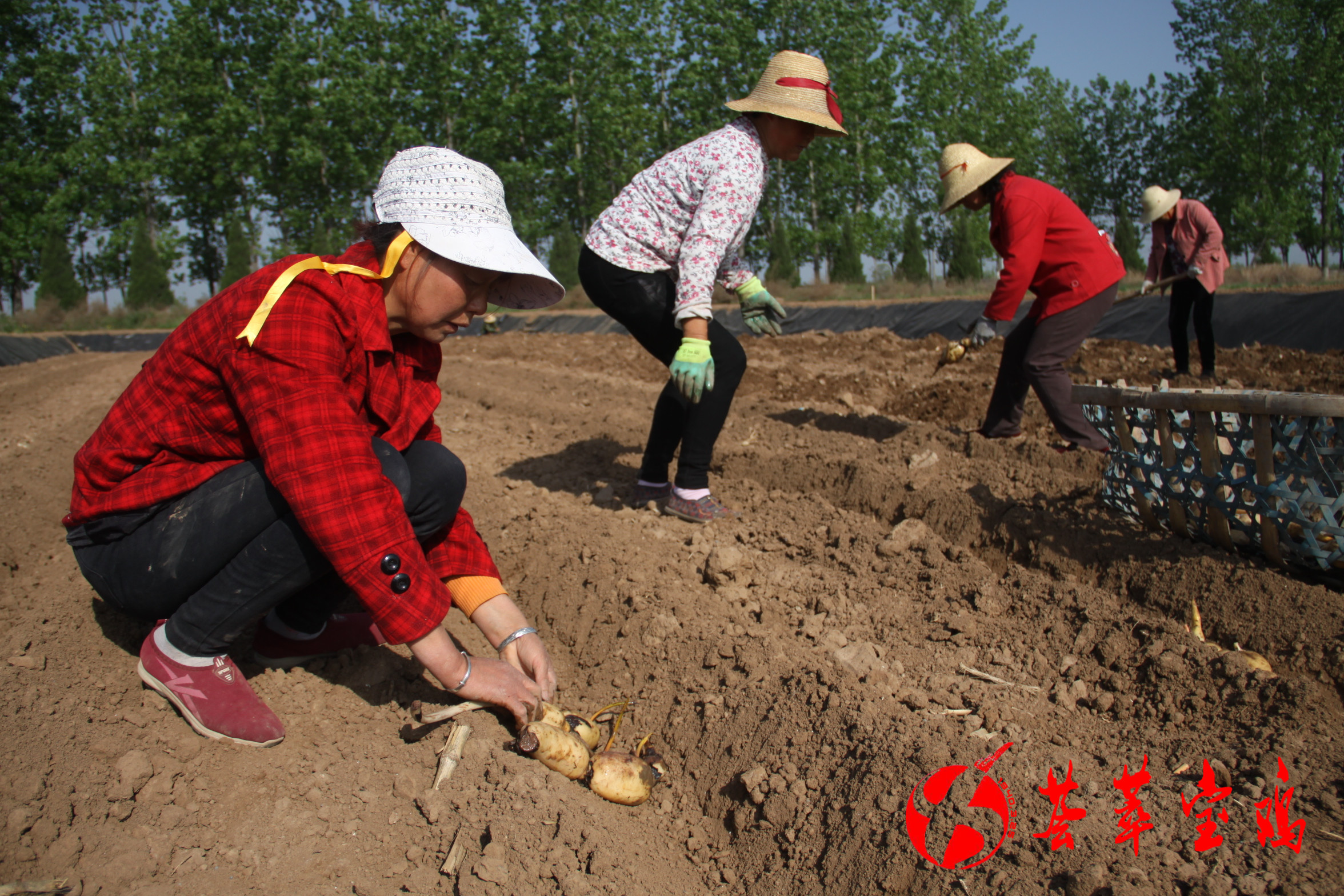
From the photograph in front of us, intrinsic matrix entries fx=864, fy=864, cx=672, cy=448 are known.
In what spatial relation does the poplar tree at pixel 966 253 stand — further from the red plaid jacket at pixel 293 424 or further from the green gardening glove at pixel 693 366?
the red plaid jacket at pixel 293 424

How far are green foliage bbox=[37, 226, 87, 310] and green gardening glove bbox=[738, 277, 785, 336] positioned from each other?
20.4m

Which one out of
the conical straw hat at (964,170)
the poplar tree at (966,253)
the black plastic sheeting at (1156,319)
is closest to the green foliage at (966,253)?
the poplar tree at (966,253)

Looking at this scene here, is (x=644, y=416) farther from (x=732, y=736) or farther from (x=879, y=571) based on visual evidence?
(x=732, y=736)

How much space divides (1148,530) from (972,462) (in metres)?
1.08

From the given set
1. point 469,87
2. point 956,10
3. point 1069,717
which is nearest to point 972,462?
point 1069,717

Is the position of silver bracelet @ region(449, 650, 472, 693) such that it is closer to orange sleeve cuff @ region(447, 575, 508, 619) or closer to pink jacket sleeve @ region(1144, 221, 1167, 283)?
orange sleeve cuff @ region(447, 575, 508, 619)

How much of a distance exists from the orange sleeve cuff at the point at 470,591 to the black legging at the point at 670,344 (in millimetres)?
1244

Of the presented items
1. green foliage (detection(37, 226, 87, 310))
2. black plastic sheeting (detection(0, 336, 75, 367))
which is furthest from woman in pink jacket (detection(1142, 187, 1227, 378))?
green foliage (detection(37, 226, 87, 310))

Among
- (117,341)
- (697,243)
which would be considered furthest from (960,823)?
(117,341)

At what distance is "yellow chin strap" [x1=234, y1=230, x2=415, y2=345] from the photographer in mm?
1497

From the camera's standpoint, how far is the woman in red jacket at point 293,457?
152 cm

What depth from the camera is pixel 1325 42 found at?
20500 millimetres

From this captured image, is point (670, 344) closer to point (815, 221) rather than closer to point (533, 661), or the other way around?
point (533, 661)

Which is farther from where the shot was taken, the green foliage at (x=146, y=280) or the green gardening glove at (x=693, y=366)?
the green foliage at (x=146, y=280)
